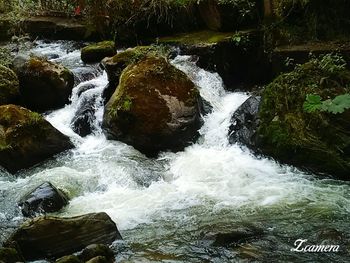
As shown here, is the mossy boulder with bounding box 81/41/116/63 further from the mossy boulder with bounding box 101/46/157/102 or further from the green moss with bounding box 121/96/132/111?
the green moss with bounding box 121/96/132/111

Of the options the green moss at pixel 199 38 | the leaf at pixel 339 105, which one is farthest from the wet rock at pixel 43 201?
the green moss at pixel 199 38

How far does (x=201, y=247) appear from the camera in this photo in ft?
16.0

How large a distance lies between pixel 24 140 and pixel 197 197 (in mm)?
3230

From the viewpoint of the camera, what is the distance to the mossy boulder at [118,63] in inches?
353

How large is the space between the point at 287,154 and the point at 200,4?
5361 mm

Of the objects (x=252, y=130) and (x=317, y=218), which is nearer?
(x=317, y=218)

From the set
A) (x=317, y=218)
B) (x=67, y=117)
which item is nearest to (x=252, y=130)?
(x=317, y=218)

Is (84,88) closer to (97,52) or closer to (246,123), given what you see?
(97,52)

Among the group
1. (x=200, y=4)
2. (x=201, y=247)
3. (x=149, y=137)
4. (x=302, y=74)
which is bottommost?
(x=201, y=247)

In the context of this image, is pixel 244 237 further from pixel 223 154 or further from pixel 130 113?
pixel 130 113

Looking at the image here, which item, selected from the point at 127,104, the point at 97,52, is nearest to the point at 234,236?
the point at 127,104

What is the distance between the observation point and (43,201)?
5988 millimetres

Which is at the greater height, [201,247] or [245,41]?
[245,41]

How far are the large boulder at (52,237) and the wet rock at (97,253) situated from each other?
212mm
